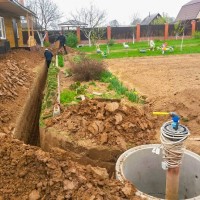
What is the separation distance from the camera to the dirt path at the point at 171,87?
202 inches

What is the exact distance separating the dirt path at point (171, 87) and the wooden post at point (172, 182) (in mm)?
1513

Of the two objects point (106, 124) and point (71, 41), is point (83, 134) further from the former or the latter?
point (71, 41)

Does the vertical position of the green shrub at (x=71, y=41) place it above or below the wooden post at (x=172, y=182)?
above

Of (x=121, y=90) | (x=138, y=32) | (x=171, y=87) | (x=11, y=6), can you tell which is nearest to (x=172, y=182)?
(x=121, y=90)

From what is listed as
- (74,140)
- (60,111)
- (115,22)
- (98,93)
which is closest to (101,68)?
(98,93)

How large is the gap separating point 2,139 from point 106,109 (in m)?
1.98

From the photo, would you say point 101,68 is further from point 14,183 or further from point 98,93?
point 14,183

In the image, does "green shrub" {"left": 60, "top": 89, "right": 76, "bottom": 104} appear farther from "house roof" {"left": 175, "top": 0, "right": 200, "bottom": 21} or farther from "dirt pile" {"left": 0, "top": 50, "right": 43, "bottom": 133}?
"house roof" {"left": 175, "top": 0, "right": 200, "bottom": 21}

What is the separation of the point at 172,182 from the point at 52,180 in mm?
1310

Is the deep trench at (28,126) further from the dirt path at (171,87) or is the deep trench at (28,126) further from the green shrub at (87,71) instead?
the dirt path at (171,87)

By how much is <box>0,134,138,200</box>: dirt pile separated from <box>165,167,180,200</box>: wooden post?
406 millimetres

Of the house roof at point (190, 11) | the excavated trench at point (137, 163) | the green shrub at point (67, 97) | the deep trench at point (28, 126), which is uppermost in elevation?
the house roof at point (190, 11)

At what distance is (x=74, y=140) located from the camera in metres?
4.38

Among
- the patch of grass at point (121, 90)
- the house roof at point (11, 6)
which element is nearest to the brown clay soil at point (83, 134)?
the patch of grass at point (121, 90)
